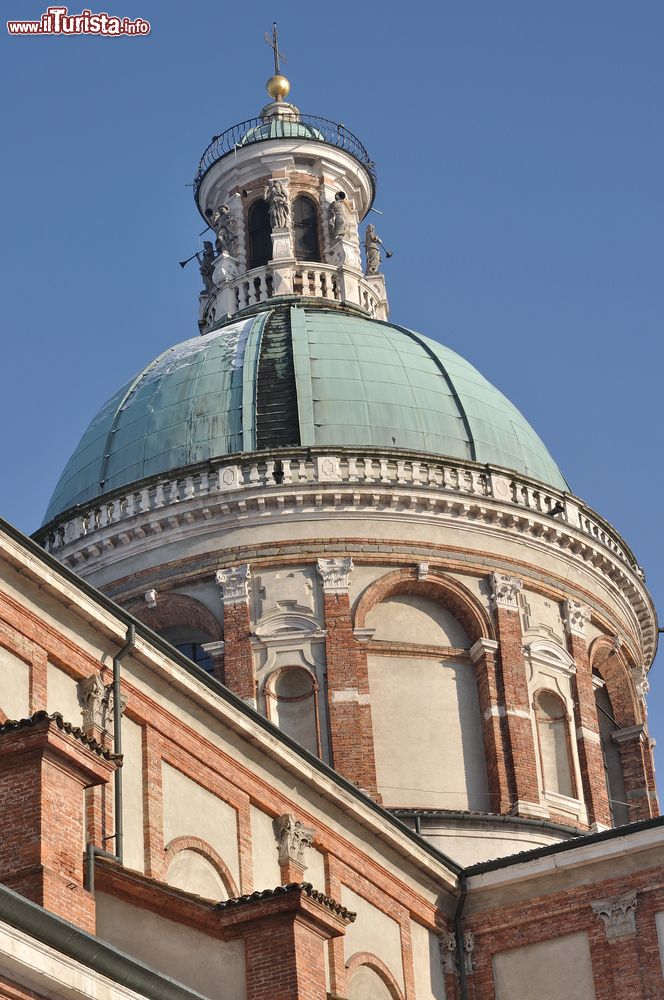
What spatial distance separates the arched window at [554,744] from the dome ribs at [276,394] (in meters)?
7.38

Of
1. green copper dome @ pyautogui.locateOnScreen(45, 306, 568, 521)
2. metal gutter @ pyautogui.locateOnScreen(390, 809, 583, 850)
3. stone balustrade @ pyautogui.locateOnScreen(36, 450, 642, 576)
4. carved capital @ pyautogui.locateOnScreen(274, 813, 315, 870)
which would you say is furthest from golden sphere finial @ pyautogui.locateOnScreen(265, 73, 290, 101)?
carved capital @ pyautogui.locateOnScreen(274, 813, 315, 870)

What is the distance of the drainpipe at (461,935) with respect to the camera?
32.6m

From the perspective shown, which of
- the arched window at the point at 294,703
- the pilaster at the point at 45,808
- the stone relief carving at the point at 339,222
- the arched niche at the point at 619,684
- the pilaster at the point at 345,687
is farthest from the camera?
the stone relief carving at the point at 339,222

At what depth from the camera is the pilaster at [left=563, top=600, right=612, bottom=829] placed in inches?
1593

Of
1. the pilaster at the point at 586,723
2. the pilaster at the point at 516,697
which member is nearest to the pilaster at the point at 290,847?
the pilaster at the point at 516,697

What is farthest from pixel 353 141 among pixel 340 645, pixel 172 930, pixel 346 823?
pixel 172 930

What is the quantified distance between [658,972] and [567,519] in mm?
14007

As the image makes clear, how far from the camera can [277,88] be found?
2137 inches

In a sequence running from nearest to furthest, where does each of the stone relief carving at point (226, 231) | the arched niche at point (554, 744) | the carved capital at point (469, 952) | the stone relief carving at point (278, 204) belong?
the carved capital at point (469, 952)
the arched niche at point (554, 744)
the stone relief carving at point (278, 204)
the stone relief carving at point (226, 231)

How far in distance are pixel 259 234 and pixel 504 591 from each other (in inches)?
515

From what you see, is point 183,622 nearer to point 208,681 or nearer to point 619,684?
point 619,684

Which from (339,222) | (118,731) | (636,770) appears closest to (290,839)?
(118,731)

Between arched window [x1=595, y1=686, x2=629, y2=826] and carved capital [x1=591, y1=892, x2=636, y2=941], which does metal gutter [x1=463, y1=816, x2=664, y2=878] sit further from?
arched window [x1=595, y1=686, x2=629, y2=826]

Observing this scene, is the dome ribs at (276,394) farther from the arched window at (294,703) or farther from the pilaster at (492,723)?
the pilaster at (492,723)
